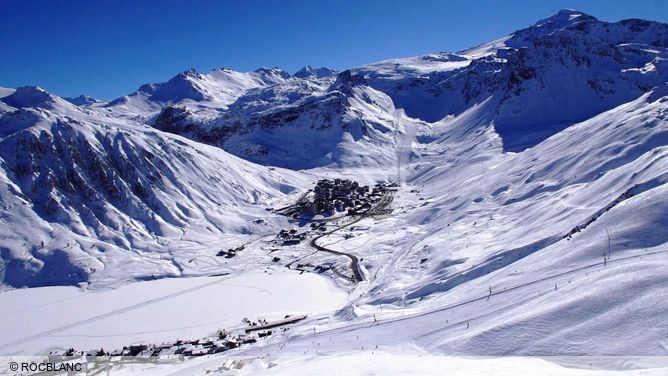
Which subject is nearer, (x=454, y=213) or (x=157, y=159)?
(x=454, y=213)

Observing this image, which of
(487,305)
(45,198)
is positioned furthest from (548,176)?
(45,198)

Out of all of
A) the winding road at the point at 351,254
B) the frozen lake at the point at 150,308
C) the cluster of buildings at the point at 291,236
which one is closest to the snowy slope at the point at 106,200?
the frozen lake at the point at 150,308

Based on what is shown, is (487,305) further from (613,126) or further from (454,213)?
(613,126)

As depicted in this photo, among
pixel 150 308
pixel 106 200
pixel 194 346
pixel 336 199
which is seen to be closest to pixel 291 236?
pixel 336 199

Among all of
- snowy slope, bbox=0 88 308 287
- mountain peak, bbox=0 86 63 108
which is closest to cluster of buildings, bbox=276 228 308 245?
snowy slope, bbox=0 88 308 287

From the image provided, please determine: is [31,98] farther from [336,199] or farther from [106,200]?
Answer: [336,199]

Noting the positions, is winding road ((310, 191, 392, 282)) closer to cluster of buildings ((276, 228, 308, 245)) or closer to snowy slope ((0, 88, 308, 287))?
cluster of buildings ((276, 228, 308, 245))
